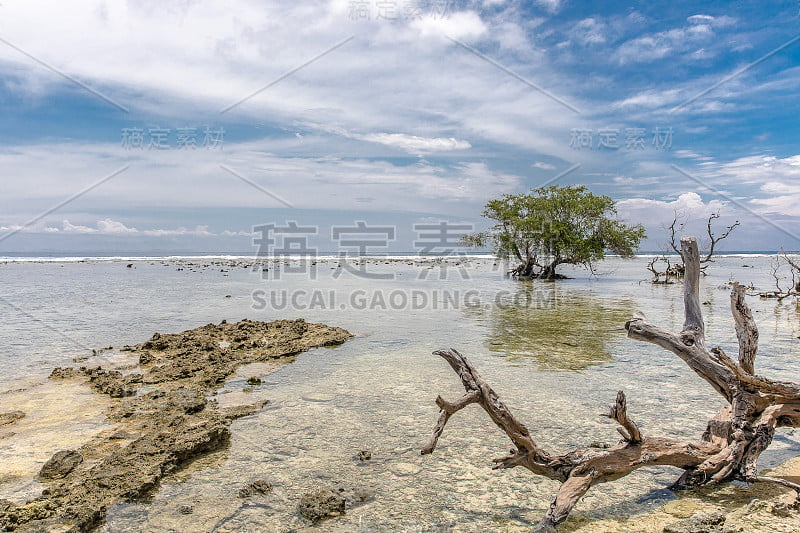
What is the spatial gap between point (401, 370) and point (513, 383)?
205 centimetres

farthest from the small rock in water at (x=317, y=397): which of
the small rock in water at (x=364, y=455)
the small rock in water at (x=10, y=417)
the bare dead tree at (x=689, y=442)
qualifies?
Answer: the small rock in water at (x=10, y=417)

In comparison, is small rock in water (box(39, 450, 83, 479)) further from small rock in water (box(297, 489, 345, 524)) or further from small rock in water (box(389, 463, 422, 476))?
small rock in water (box(389, 463, 422, 476))

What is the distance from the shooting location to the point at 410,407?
682 cm

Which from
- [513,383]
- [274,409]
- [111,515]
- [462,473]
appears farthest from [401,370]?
[111,515]

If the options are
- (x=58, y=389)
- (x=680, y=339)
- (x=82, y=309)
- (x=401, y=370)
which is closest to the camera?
(x=680, y=339)

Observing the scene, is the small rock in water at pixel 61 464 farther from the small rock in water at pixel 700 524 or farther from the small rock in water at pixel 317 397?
the small rock in water at pixel 700 524

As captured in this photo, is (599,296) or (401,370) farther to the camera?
(599,296)

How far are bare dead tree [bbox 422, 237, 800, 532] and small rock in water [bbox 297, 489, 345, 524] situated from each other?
971mm

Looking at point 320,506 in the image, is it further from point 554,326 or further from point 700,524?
point 554,326

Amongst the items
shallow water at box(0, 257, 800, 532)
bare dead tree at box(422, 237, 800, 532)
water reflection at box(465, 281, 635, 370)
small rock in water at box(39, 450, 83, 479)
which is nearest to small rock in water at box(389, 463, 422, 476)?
shallow water at box(0, 257, 800, 532)

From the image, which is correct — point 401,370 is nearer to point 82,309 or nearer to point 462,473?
point 462,473

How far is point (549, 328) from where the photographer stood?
13547 millimetres

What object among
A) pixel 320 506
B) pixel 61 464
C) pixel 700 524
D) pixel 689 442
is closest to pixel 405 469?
pixel 320 506

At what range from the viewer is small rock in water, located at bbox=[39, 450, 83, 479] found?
4.60m
